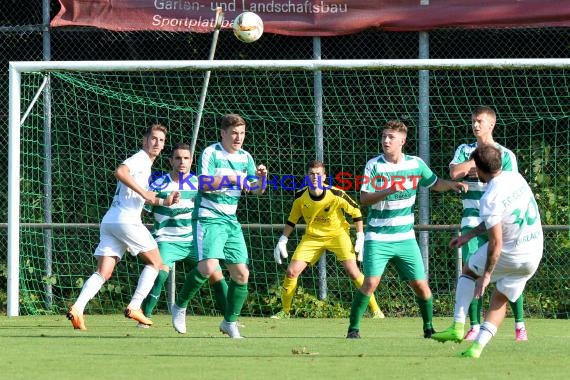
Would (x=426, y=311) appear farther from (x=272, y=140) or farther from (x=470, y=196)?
(x=272, y=140)

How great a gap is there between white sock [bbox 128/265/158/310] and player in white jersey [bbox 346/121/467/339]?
1.99m

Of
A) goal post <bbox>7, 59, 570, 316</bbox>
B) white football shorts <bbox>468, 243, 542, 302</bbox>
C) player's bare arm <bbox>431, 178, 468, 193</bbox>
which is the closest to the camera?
white football shorts <bbox>468, 243, 542, 302</bbox>

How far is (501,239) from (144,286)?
408cm

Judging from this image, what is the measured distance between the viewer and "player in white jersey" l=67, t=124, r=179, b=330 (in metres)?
10.5

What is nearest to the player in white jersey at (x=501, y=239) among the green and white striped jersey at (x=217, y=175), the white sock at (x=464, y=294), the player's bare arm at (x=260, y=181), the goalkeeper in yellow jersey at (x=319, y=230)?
the white sock at (x=464, y=294)

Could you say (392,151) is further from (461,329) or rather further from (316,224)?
(316,224)

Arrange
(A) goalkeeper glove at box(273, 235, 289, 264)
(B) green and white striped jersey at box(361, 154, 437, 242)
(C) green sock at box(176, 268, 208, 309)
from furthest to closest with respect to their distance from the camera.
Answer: (A) goalkeeper glove at box(273, 235, 289, 264)
(C) green sock at box(176, 268, 208, 309)
(B) green and white striped jersey at box(361, 154, 437, 242)

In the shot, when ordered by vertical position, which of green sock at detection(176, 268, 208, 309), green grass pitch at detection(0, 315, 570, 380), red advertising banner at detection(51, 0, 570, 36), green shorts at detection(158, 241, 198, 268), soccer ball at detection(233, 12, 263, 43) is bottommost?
green grass pitch at detection(0, 315, 570, 380)

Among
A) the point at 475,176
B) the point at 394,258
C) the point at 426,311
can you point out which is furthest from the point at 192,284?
the point at 475,176

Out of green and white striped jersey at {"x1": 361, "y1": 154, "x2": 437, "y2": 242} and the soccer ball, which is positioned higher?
the soccer ball

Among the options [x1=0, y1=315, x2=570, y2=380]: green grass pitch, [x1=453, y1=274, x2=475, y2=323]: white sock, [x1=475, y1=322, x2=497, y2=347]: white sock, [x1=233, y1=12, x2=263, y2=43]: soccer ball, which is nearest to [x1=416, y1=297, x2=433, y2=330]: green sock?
[x1=0, y1=315, x2=570, y2=380]: green grass pitch

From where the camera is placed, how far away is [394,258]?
9.82 m

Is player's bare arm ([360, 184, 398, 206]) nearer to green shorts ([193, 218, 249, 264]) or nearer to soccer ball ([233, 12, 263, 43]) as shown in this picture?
green shorts ([193, 218, 249, 264])

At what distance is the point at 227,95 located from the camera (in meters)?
14.8
